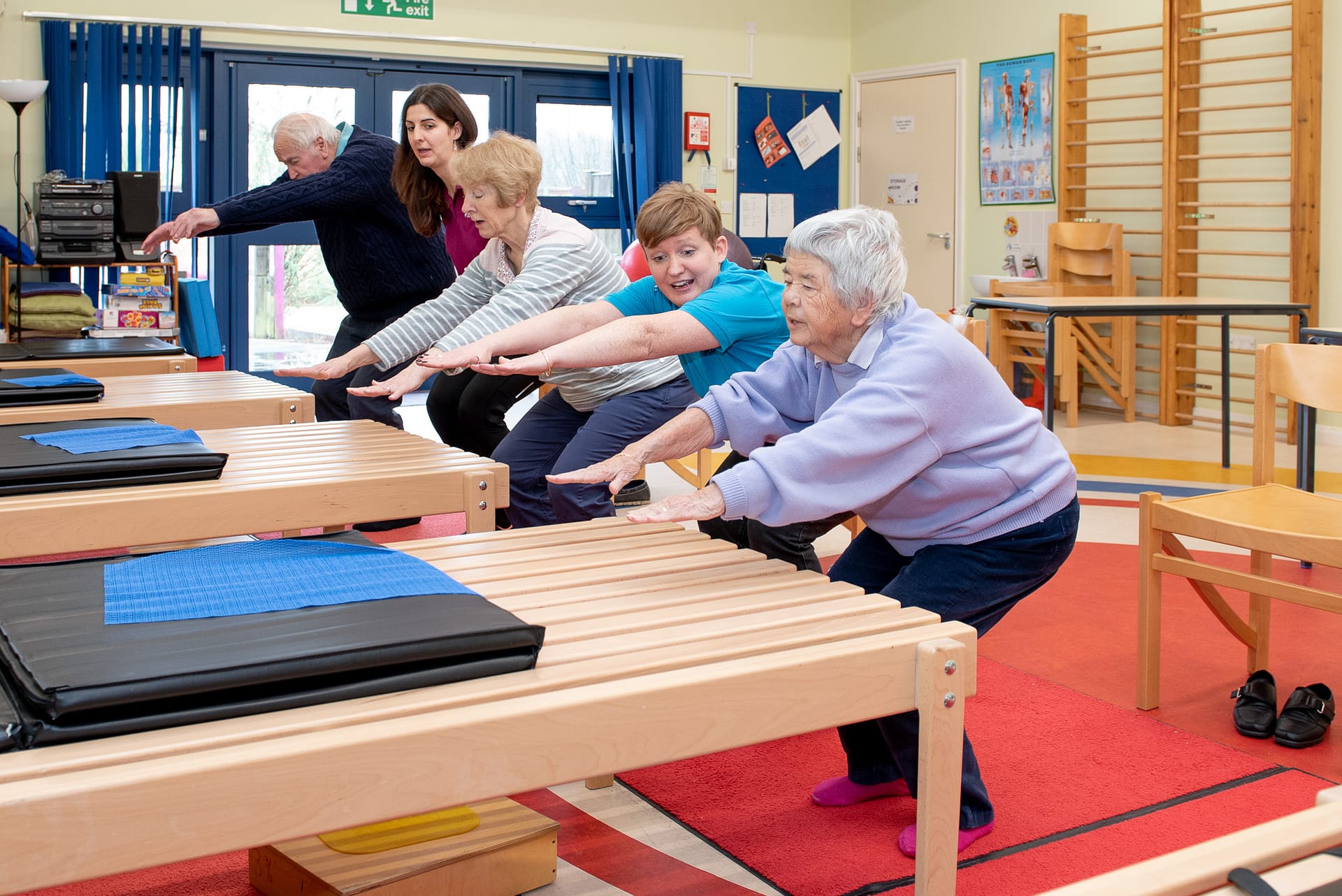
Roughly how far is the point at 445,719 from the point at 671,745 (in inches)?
10.1

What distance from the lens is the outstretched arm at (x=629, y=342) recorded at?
2.41 meters

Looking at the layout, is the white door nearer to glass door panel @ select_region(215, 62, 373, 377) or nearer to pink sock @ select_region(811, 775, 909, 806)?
glass door panel @ select_region(215, 62, 373, 377)

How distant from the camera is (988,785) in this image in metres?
2.24

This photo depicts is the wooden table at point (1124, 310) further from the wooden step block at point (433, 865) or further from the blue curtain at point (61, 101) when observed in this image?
the blue curtain at point (61, 101)

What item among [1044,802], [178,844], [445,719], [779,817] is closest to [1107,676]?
[1044,802]

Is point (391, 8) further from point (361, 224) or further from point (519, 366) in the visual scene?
point (519, 366)

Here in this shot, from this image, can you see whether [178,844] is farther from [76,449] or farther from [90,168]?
[90,168]

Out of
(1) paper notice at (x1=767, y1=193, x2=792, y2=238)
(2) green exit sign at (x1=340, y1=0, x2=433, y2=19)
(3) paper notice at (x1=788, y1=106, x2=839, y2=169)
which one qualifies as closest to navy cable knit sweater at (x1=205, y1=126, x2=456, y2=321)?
(2) green exit sign at (x1=340, y1=0, x2=433, y2=19)

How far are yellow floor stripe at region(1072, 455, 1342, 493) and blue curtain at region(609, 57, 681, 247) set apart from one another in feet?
12.5

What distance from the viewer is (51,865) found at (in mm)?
1002

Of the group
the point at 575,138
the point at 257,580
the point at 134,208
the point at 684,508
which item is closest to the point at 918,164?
the point at 575,138

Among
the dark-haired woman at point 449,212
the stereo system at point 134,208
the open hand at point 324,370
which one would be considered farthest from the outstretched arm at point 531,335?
the stereo system at point 134,208

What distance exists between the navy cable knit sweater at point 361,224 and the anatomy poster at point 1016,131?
16.2ft

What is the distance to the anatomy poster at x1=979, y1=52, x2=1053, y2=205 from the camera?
771cm
